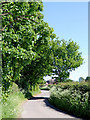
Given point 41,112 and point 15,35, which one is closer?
point 15,35

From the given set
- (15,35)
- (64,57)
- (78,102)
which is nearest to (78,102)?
(78,102)

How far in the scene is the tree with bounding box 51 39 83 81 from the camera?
30.3 meters

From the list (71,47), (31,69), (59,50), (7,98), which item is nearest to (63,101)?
(7,98)

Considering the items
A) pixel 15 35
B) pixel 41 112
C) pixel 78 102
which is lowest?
pixel 41 112

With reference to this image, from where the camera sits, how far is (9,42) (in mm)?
9719

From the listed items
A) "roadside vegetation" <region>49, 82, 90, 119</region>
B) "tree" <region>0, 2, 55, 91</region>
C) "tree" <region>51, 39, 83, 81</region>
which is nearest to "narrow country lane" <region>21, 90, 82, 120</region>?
"roadside vegetation" <region>49, 82, 90, 119</region>

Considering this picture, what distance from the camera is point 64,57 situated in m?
30.9

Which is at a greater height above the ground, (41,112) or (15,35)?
(15,35)

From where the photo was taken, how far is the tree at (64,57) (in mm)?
30328

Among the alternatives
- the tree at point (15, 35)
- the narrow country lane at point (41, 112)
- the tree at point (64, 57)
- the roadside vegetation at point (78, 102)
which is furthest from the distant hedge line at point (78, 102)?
the tree at point (64, 57)

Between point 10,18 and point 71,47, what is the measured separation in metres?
23.4

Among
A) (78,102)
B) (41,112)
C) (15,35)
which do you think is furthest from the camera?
(41,112)

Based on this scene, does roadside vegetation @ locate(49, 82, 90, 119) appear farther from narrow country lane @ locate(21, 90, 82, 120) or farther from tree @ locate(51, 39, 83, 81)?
tree @ locate(51, 39, 83, 81)

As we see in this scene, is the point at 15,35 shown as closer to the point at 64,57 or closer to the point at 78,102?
the point at 78,102
